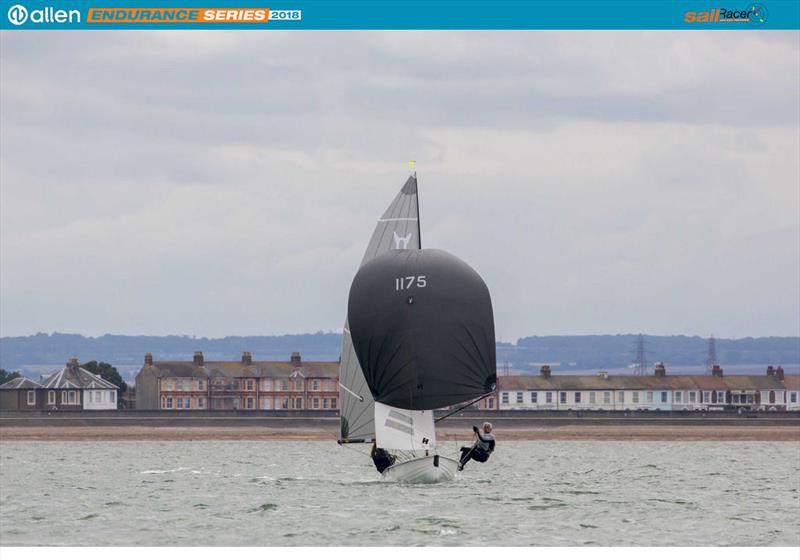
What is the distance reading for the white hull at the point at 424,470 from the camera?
42344 millimetres

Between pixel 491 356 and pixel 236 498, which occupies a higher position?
pixel 491 356

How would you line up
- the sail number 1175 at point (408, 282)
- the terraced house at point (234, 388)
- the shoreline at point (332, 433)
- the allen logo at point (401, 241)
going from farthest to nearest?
the terraced house at point (234, 388) < the shoreline at point (332, 433) < the allen logo at point (401, 241) < the sail number 1175 at point (408, 282)

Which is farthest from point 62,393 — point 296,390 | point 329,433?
point 329,433

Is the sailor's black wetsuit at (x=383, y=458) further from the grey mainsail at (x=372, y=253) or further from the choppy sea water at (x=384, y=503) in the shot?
the grey mainsail at (x=372, y=253)

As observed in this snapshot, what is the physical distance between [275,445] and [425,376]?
1821 inches

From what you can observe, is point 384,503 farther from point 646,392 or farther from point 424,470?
point 646,392

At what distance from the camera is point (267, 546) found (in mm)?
28516

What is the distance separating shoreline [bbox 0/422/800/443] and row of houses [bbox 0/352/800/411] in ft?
89.3

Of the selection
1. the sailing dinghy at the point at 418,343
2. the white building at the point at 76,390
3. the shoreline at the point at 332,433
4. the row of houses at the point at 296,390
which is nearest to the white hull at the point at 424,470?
the sailing dinghy at the point at 418,343

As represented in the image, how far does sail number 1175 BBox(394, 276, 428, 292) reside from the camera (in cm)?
4253

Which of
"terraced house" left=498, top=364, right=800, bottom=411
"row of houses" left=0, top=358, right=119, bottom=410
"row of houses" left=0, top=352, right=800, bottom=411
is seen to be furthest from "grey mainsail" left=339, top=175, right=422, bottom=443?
"terraced house" left=498, top=364, right=800, bottom=411

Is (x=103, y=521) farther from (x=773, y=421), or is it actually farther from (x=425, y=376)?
(x=773, y=421)

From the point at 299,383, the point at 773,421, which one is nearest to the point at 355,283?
the point at 773,421

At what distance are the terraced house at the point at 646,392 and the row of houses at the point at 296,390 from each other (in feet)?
0.27
